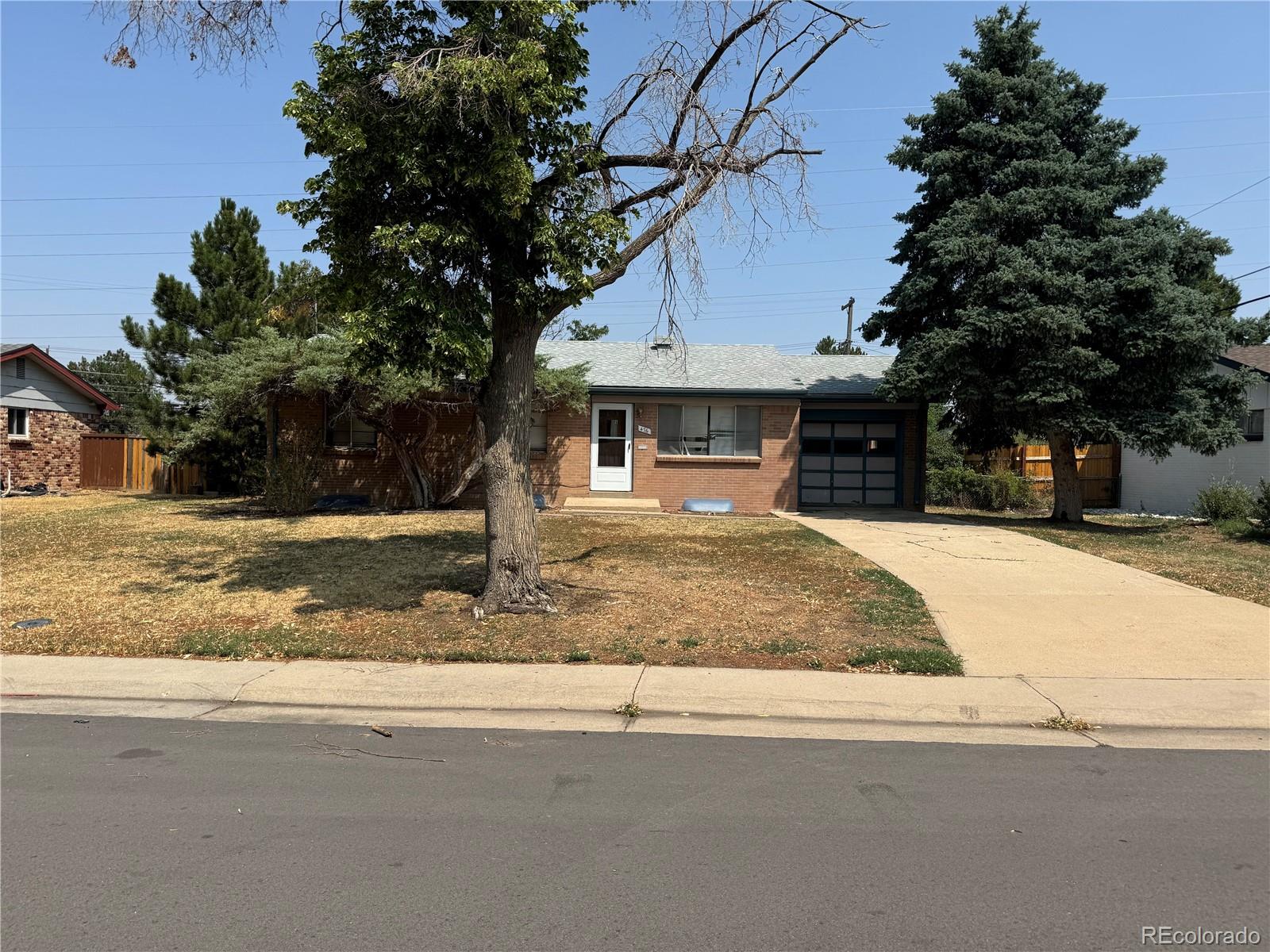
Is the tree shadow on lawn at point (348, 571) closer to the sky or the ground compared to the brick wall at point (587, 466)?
closer to the ground

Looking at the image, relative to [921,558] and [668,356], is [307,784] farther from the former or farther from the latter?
[668,356]

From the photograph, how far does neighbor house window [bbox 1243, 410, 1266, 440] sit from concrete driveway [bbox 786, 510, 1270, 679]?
11006mm

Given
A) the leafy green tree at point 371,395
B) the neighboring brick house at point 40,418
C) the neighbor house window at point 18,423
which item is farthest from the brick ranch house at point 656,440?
the neighbor house window at point 18,423

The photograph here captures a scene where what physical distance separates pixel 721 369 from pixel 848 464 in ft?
13.5

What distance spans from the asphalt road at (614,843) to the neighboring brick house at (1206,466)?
18.6m

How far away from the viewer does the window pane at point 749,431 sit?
2025 cm

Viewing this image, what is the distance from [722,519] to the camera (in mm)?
17484

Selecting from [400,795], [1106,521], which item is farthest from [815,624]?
[1106,521]

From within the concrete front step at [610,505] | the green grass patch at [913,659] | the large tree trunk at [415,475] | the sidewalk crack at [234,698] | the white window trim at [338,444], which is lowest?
the sidewalk crack at [234,698]

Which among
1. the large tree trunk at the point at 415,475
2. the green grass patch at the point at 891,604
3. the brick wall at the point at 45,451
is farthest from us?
the brick wall at the point at 45,451

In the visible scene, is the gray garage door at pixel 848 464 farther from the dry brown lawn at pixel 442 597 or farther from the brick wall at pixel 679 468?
the dry brown lawn at pixel 442 597

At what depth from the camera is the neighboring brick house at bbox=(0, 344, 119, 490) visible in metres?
26.8

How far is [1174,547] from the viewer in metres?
14.3

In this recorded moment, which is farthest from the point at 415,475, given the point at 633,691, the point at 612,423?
the point at 633,691
